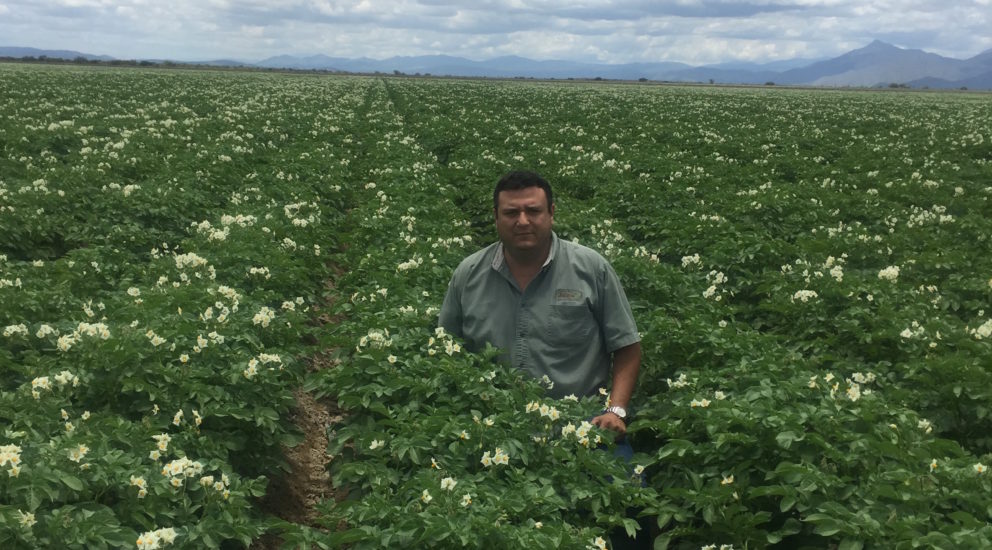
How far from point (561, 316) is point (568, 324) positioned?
85 millimetres

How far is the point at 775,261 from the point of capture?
8.86 m

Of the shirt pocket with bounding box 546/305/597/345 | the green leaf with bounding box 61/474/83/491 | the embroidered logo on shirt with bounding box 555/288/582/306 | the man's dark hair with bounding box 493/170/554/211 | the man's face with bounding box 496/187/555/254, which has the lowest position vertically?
the green leaf with bounding box 61/474/83/491

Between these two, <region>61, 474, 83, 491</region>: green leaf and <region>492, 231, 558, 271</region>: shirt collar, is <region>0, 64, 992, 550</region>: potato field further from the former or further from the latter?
<region>492, 231, 558, 271</region>: shirt collar

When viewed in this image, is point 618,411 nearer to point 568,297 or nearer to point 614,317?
point 614,317

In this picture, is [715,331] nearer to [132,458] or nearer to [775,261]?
[775,261]

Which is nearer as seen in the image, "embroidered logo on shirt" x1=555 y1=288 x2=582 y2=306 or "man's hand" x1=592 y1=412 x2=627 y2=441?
"man's hand" x1=592 y1=412 x2=627 y2=441

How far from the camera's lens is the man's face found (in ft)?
15.1

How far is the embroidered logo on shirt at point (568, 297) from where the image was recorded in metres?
4.82

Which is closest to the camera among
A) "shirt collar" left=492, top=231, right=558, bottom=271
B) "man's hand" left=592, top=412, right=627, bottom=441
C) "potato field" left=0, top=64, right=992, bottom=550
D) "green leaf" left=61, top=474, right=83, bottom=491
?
"green leaf" left=61, top=474, right=83, bottom=491

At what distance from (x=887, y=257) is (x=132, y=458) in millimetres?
9571

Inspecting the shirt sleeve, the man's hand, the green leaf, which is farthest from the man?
the green leaf

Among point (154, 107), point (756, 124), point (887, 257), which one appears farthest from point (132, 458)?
point (756, 124)

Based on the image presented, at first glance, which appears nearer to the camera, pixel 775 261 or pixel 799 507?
pixel 799 507

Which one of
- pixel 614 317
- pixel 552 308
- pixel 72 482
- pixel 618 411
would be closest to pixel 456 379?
pixel 552 308
